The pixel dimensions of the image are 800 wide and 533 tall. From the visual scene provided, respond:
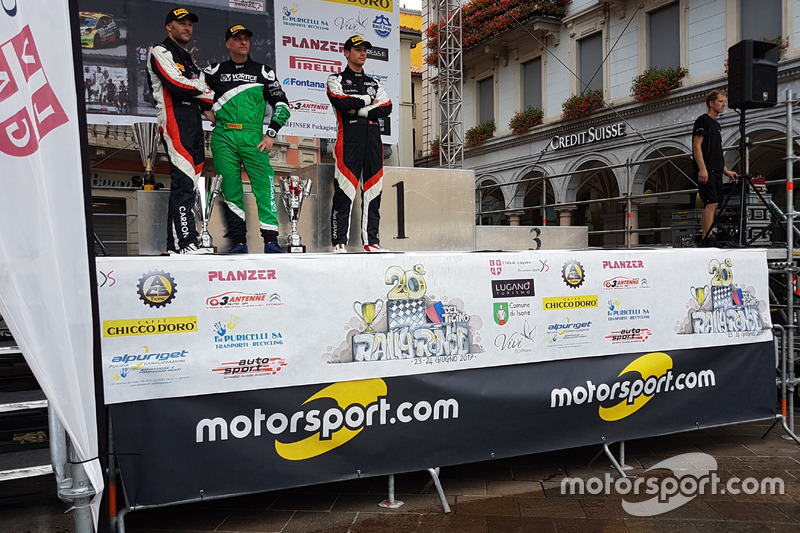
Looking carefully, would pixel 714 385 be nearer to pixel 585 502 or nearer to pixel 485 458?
pixel 585 502

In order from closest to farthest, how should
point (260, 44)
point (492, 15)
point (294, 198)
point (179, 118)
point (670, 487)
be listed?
point (670, 487)
point (179, 118)
point (294, 198)
point (260, 44)
point (492, 15)

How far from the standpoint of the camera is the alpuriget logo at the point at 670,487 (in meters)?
4.14

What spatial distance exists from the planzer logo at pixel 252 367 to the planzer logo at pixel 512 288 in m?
1.42

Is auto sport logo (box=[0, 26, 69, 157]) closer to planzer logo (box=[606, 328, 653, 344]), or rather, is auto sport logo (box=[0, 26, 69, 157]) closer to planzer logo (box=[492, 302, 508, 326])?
planzer logo (box=[492, 302, 508, 326])

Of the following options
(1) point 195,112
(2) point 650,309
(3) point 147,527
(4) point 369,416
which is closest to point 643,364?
(2) point 650,309

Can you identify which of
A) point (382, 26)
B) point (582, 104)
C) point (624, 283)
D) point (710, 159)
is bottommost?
point (624, 283)

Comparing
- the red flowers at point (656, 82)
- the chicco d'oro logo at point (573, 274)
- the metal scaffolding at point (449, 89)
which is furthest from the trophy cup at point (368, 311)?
the red flowers at point (656, 82)

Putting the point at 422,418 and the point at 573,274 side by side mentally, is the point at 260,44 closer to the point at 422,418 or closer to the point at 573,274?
the point at 573,274

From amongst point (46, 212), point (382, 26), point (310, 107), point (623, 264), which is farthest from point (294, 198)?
point (382, 26)

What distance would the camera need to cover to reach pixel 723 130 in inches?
603

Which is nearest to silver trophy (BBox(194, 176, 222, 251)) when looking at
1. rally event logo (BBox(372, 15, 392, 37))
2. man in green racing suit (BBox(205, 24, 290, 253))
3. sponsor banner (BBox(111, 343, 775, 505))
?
man in green racing suit (BBox(205, 24, 290, 253))

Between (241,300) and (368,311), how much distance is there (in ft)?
2.46

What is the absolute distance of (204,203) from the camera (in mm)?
4996

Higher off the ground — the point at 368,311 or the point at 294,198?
the point at 294,198
